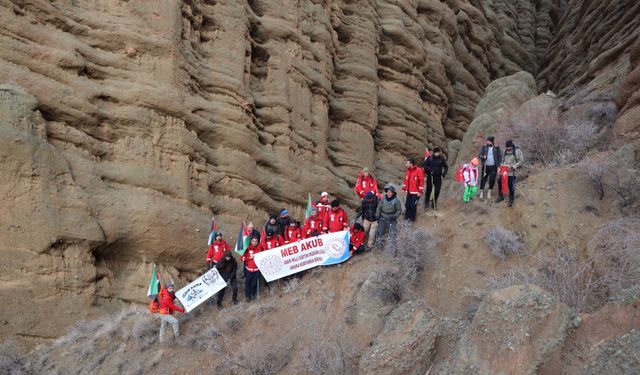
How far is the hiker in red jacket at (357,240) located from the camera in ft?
39.1

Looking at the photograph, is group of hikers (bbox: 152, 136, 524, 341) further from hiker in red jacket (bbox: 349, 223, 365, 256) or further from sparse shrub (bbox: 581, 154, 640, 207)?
sparse shrub (bbox: 581, 154, 640, 207)

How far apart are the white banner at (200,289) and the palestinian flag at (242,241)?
1336mm

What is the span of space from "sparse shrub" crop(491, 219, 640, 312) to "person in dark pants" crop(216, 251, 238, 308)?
589 centimetres

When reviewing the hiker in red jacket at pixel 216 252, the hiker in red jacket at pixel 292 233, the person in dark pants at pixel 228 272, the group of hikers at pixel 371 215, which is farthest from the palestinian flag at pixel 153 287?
the hiker in red jacket at pixel 292 233

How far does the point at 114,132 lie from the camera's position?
13.0m

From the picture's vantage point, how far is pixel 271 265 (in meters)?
11.7

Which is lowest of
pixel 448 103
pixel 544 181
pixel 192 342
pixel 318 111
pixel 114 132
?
pixel 192 342

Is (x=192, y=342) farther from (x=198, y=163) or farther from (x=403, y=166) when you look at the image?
(x=403, y=166)

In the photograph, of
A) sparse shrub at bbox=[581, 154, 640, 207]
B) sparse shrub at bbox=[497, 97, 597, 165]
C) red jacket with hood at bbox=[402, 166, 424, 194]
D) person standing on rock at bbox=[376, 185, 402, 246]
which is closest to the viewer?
sparse shrub at bbox=[581, 154, 640, 207]

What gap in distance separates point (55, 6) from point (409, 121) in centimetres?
1565

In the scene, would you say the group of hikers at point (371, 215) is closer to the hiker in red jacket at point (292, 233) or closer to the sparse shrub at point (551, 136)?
the hiker in red jacket at point (292, 233)

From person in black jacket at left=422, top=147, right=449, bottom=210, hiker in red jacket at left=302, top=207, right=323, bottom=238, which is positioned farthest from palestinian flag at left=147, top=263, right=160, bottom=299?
person in black jacket at left=422, top=147, right=449, bottom=210

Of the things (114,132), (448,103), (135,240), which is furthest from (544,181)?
(448,103)

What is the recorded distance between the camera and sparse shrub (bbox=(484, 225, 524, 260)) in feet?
33.7
